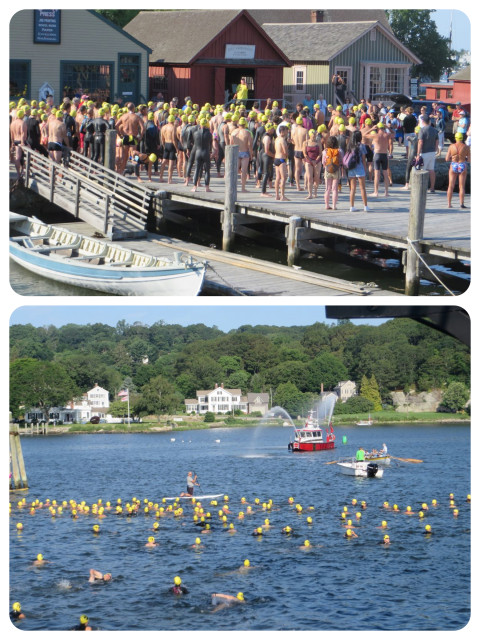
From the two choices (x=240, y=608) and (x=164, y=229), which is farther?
(x=164, y=229)

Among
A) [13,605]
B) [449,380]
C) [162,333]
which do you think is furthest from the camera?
[449,380]

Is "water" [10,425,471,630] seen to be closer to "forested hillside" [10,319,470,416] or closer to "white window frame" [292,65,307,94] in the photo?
"forested hillside" [10,319,470,416]

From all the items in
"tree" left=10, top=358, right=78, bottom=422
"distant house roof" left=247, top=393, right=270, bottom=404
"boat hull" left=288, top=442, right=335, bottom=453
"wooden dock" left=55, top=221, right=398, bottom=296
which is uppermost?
"wooden dock" left=55, top=221, right=398, bottom=296

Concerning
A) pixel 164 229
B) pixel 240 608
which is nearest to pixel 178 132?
pixel 164 229

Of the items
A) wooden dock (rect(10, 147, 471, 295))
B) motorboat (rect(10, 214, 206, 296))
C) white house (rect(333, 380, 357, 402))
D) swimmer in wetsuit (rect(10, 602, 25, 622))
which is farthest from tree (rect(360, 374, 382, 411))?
swimmer in wetsuit (rect(10, 602, 25, 622))

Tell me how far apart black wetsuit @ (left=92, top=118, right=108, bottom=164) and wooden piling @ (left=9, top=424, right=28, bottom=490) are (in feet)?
19.8

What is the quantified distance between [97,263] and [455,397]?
787 inches

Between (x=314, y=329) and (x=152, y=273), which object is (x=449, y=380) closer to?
(x=314, y=329)

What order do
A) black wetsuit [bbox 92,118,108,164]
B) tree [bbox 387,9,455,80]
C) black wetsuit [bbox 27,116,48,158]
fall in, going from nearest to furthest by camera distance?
black wetsuit [bbox 92,118,108,164], black wetsuit [bbox 27,116,48,158], tree [bbox 387,9,455,80]

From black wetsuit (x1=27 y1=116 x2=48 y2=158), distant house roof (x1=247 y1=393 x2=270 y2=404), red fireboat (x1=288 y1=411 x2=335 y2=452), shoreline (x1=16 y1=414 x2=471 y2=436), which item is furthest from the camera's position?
red fireboat (x1=288 y1=411 x2=335 y2=452)

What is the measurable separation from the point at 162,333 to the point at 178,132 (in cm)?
614

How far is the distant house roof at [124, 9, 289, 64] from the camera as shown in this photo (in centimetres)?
3131

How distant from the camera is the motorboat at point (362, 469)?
1104 inches

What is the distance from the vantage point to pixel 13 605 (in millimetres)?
13219
